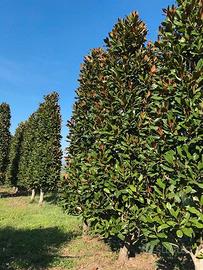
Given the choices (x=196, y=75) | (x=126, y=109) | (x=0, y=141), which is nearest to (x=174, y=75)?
(x=196, y=75)

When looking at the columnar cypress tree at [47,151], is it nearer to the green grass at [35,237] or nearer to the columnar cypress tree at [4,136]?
the green grass at [35,237]

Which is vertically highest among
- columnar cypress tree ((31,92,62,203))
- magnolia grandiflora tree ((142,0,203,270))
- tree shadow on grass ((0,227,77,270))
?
columnar cypress tree ((31,92,62,203))

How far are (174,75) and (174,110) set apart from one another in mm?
922

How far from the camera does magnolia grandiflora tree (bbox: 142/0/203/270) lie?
850cm

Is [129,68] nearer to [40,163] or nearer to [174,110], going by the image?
[174,110]

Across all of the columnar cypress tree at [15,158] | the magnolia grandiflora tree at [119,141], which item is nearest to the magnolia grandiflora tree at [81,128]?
the magnolia grandiflora tree at [119,141]

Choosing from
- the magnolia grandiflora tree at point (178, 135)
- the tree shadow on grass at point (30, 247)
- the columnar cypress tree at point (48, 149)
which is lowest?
the tree shadow on grass at point (30, 247)

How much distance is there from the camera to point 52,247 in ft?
61.1

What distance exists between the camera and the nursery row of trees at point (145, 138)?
Result: 872 centimetres

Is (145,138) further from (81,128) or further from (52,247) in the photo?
(52,247)

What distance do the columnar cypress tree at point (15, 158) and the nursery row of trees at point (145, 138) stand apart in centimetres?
3387

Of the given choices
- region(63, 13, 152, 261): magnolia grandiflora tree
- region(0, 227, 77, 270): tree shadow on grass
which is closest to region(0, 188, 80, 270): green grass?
region(0, 227, 77, 270): tree shadow on grass

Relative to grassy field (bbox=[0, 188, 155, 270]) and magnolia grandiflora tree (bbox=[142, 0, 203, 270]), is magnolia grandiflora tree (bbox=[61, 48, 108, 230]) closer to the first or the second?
grassy field (bbox=[0, 188, 155, 270])

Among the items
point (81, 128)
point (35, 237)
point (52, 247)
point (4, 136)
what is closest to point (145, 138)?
point (81, 128)
